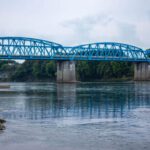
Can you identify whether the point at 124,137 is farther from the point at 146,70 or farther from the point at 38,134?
the point at 146,70

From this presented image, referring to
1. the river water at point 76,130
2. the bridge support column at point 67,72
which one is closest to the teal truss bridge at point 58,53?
the bridge support column at point 67,72

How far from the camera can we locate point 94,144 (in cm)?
2702

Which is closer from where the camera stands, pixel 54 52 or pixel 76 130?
pixel 76 130

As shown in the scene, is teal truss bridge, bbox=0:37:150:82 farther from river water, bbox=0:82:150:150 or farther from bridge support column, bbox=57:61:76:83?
river water, bbox=0:82:150:150

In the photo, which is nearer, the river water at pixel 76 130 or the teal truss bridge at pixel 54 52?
the river water at pixel 76 130

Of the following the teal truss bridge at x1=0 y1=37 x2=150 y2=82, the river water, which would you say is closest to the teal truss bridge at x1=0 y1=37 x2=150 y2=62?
the teal truss bridge at x1=0 y1=37 x2=150 y2=82

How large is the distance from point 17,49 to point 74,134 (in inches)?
5735

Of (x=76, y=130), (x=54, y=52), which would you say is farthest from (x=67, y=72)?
(x=76, y=130)

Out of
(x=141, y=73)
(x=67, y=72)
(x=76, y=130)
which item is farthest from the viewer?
(x=141, y=73)

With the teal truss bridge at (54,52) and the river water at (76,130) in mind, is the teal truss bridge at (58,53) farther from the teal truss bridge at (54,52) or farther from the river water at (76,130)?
the river water at (76,130)

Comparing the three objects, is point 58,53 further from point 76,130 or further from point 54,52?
point 76,130

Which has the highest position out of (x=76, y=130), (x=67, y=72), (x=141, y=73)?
(x=67, y=72)

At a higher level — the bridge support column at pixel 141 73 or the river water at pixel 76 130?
the bridge support column at pixel 141 73

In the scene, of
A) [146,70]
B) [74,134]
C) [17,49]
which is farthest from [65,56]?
[74,134]
